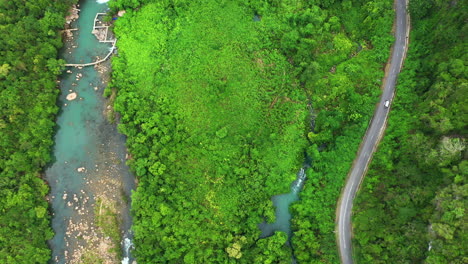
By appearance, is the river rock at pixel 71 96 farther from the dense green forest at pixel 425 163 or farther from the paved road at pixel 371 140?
the dense green forest at pixel 425 163

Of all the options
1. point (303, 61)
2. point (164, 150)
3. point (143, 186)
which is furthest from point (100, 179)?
point (303, 61)

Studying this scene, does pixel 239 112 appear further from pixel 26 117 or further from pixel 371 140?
pixel 26 117

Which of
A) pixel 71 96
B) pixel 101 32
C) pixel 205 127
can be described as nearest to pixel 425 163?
pixel 205 127

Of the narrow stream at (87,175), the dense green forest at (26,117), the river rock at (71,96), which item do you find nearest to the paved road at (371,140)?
the narrow stream at (87,175)

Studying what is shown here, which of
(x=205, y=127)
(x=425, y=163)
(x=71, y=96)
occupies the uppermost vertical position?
(x=425, y=163)

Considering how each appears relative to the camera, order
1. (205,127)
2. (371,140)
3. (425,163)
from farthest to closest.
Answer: (205,127) < (371,140) < (425,163)

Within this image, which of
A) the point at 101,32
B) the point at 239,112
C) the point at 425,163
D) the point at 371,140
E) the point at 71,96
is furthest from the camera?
the point at 101,32
